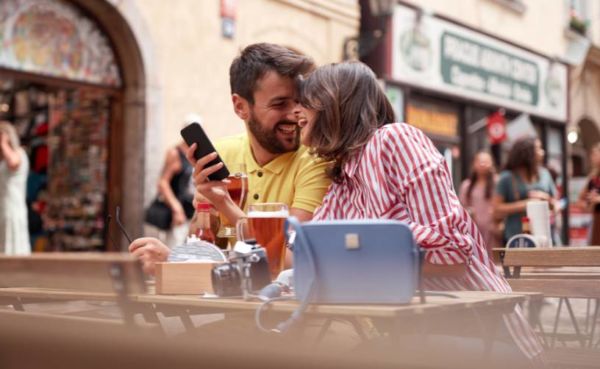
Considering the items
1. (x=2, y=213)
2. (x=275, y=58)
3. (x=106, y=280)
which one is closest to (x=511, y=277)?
(x=275, y=58)

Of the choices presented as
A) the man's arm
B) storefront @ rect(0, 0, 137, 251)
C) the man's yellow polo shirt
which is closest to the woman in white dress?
storefront @ rect(0, 0, 137, 251)

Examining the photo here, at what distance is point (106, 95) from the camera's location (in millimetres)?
9070

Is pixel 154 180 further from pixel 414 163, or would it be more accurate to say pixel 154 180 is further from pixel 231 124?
pixel 414 163

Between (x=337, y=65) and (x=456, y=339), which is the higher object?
(x=337, y=65)

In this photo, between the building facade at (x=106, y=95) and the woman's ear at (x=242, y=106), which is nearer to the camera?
the woman's ear at (x=242, y=106)

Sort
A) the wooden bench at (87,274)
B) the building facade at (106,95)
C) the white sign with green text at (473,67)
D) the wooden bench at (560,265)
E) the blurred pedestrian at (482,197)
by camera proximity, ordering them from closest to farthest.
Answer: the wooden bench at (87,274) → the wooden bench at (560,265) → the blurred pedestrian at (482,197) → the building facade at (106,95) → the white sign with green text at (473,67)

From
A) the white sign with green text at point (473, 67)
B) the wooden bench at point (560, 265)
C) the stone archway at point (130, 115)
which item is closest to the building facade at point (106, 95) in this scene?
the stone archway at point (130, 115)

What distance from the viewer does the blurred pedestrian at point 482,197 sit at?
26.0 ft

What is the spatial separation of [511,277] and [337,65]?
1274mm

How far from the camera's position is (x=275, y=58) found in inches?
110

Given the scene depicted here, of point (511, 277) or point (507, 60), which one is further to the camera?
point (507, 60)

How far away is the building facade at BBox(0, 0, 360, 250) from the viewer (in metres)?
8.54

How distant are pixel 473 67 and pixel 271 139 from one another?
39.2 feet

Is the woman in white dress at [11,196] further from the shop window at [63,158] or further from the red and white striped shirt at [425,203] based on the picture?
the red and white striped shirt at [425,203]
